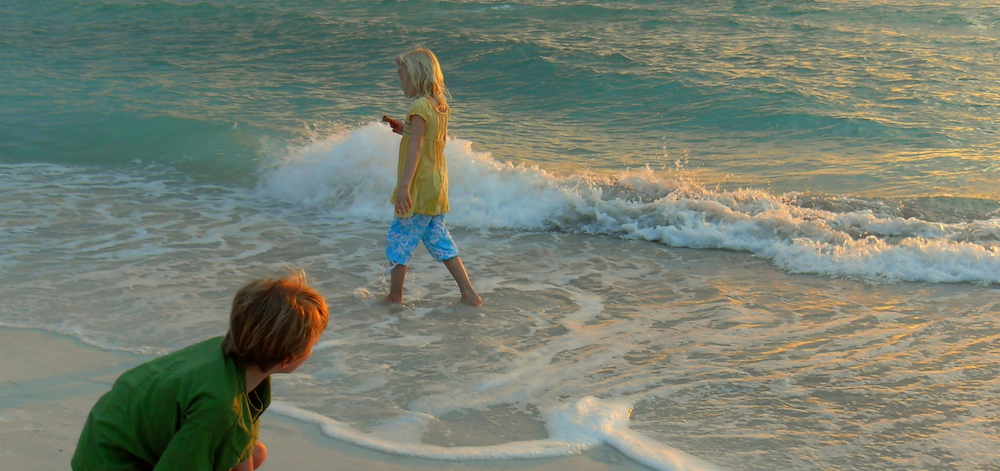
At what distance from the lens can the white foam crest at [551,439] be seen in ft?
10.4

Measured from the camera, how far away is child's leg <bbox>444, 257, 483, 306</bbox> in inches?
199

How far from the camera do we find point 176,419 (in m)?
Result: 1.81

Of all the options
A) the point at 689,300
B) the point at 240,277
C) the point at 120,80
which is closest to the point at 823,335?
the point at 689,300

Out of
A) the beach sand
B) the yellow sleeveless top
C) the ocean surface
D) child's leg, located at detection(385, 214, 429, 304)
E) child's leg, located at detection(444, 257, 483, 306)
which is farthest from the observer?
child's leg, located at detection(444, 257, 483, 306)

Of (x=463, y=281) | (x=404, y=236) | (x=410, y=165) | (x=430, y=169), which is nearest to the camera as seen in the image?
(x=410, y=165)

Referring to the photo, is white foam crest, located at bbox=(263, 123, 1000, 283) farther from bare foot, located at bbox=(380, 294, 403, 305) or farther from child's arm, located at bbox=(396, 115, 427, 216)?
child's arm, located at bbox=(396, 115, 427, 216)

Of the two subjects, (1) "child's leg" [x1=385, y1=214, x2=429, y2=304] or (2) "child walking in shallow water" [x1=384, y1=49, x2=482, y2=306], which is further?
(1) "child's leg" [x1=385, y1=214, x2=429, y2=304]

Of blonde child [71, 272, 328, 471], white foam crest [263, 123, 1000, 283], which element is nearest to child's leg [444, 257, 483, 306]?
white foam crest [263, 123, 1000, 283]

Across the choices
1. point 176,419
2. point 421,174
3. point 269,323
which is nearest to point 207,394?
point 176,419

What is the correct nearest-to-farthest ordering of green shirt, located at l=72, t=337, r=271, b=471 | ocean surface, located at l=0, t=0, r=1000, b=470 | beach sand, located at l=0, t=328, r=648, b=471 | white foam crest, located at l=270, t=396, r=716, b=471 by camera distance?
green shirt, located at l=72, t=337, r=271, b=471 < beach sand, located at l=0, t=328, r=648, b=471 < white foam crest, located at l=270, t=396, r=716, b=471 < ocean surface, located at l=0, t=0, r=1000, b=470

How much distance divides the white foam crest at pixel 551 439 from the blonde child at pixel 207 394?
1359 millimetres

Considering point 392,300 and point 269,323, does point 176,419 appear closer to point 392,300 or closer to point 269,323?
point 269,323

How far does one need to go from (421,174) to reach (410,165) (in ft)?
0.49

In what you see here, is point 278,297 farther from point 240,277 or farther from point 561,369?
point 240,277
